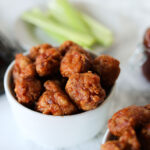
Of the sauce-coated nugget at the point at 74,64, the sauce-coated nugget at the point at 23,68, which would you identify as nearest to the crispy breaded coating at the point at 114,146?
the sauce-coated nugget at the point at 74,64

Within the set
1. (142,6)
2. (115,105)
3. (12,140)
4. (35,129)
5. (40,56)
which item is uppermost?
(142,6)

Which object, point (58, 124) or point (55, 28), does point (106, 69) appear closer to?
point (58, 124)

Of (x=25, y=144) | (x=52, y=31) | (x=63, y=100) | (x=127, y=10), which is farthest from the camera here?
(x=127, y=10)

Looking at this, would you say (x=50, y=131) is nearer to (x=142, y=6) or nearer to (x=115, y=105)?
(x=115, y=105)

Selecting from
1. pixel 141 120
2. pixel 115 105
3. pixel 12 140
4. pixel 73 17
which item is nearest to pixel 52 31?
pixel 73 17

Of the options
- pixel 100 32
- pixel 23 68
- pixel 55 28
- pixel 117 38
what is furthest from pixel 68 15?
pixel 23 68

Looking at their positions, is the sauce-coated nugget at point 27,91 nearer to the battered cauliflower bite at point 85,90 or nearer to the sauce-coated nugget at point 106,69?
the battered cauliflower bite at point 85,90
